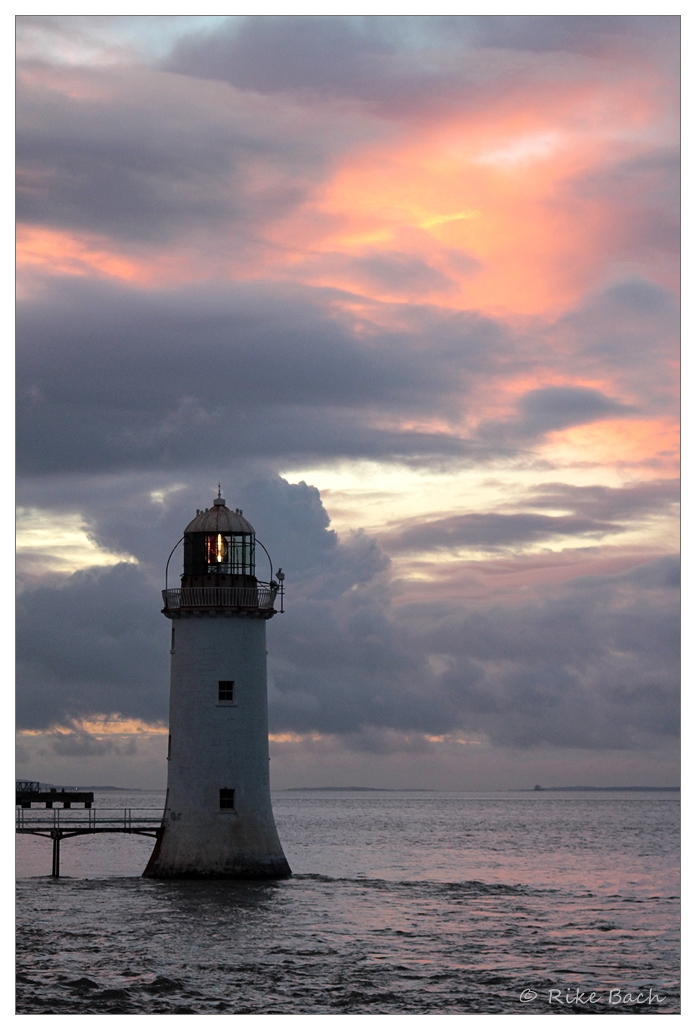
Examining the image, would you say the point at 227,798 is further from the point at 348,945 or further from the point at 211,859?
the point at 348,945

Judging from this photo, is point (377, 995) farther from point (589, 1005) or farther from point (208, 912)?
point (208, 912)

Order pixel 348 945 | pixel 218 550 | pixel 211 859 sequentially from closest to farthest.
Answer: pixel 348 945, pixel 211 859, pixel 218 550

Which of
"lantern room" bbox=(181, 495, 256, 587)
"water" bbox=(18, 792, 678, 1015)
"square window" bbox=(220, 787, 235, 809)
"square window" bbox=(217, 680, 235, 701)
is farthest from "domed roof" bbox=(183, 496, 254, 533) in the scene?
"water" bbox=(18, 792, 678, 1015)

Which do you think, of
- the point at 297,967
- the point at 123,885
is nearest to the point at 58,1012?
the point at 297,967

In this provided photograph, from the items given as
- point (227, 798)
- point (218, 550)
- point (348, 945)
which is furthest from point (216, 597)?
point (348, 945)

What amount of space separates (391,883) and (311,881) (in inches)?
303

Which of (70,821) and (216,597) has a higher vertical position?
(216,597)

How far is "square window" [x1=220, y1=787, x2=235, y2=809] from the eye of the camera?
1860 inches

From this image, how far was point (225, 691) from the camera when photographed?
4762 cm

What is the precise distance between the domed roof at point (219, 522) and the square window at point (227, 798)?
10.2 meters

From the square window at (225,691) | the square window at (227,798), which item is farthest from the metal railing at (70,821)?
the square window at (225,691)

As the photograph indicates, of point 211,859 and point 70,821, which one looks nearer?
point 211,859

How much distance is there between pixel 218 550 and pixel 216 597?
2.46 m

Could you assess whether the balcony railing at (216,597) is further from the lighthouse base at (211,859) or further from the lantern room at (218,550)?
the lighthouse base at (211,859)
